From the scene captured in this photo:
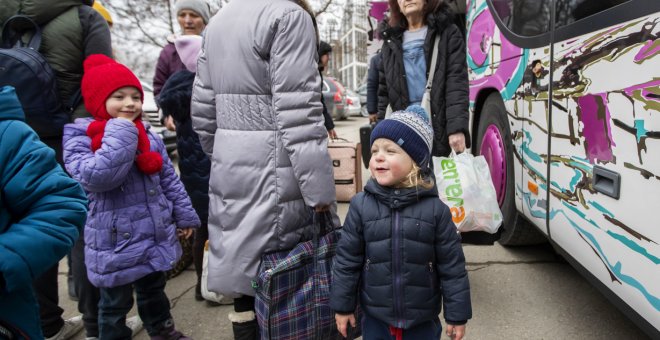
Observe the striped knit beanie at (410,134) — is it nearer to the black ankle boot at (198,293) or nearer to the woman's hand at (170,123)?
the woman's hand at (170,123)

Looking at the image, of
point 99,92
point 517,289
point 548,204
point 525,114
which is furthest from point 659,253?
point 99,92

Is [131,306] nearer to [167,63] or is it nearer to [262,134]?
[262,134]

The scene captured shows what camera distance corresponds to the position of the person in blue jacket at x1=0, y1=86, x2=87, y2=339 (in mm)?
1060

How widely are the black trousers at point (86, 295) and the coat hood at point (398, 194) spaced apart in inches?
64.8

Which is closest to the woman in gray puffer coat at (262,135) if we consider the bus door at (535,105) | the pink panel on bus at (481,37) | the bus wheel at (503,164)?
the bus door at (535,105)

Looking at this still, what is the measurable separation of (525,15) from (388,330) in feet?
6.39

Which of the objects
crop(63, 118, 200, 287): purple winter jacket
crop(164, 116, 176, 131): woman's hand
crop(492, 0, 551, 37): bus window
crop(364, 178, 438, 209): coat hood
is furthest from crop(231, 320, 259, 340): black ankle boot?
crop(492, 0, 551, 37): bus window

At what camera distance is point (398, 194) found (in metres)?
1.62

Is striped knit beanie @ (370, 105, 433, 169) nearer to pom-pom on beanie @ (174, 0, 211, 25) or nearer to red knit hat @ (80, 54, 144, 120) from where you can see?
red knit hat @ (80, 54, 144, 120)

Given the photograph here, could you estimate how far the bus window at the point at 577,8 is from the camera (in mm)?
1737

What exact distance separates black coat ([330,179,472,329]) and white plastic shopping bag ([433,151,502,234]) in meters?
0.73

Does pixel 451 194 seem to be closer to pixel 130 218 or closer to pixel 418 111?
pixel 418 111

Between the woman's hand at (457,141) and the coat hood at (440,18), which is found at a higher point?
the coat hood at (440,18)

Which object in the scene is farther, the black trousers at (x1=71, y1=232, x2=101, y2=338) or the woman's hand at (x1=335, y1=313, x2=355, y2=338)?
the black trousers at (x1=71, y1=232, x2=101, y2=338)
